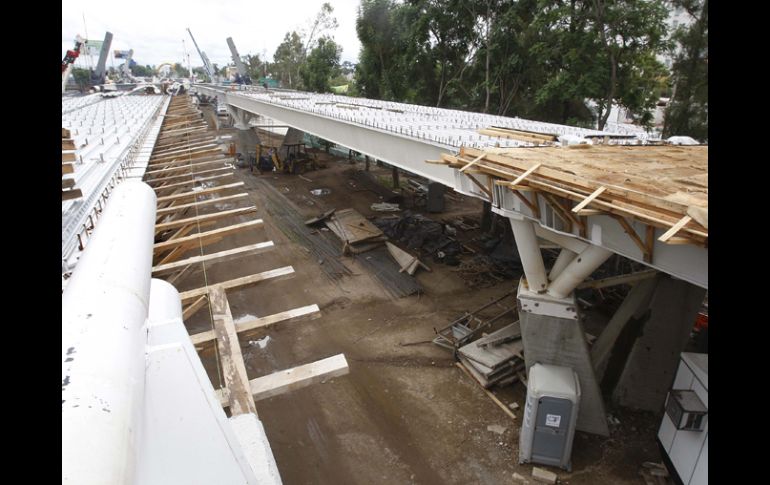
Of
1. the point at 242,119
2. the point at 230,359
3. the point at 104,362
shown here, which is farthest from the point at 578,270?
the point at 242,119

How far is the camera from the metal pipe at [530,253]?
8750 millimetres

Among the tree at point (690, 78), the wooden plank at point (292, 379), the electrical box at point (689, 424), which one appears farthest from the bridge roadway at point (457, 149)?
the tree at point (690, 78)

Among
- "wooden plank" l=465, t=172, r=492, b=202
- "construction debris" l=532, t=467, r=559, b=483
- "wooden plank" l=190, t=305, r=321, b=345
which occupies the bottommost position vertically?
"construction debris" l=532, t=467, r=559, b=483

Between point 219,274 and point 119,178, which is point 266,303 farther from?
point 119,178

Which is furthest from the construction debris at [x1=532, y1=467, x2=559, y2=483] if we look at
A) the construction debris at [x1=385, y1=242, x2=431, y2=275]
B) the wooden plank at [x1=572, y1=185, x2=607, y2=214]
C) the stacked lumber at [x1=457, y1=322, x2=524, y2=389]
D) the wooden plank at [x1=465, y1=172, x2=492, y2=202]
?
the construction debris at [x1=385, y1=242, x2=431, y2=275]

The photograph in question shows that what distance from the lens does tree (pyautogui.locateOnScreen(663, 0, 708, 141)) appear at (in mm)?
17250

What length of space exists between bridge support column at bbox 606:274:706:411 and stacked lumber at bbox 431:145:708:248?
315 centimetres

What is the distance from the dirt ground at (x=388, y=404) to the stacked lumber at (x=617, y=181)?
537 cm

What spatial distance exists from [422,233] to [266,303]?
8.40 metres

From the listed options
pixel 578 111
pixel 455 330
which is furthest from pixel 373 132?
pixel 578 111

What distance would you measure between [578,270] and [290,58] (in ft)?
231

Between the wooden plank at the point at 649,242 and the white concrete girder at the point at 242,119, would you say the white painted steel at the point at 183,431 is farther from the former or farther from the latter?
the white concrete girder at the point at 242,119

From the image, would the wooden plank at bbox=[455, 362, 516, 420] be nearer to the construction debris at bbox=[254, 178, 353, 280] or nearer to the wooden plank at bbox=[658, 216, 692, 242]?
the wooden plank at bbox=[658, 216, 692, 242]

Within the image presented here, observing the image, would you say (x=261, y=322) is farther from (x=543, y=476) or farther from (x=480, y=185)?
(x=543, y=476)
